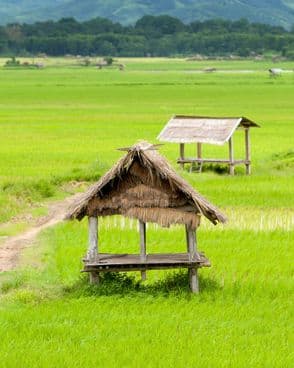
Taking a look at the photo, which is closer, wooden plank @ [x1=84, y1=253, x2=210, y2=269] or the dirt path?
wooden plank @ [x1=84, y1=253, x2=210, y2=269]

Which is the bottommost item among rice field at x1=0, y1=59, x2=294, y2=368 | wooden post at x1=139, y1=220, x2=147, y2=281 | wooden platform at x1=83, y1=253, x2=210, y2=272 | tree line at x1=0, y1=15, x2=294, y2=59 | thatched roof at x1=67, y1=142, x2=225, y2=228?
rice field at x1=0, y1=59, x2=294, y2=368

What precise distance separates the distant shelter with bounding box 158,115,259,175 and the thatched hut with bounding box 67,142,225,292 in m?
11.7

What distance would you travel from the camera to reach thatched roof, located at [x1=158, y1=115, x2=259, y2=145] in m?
23.1

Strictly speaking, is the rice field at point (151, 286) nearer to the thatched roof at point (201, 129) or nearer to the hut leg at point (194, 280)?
the hut leg at point (194, 280)

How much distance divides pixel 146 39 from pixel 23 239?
129705 millimetres

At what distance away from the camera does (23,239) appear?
14.4 meters

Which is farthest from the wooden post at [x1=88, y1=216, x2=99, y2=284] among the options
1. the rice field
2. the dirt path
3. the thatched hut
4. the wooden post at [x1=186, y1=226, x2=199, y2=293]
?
the dirt path

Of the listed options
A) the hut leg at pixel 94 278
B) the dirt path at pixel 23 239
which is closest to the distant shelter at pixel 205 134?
the dirt path at pixel 23 239

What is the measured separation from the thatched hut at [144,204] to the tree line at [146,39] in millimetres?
112789

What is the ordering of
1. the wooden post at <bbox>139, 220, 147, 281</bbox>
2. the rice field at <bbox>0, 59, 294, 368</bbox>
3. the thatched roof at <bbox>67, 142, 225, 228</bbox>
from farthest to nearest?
the wooden post at <bbox>139, 220, 147, 281</bbox> < the thatched roof at <bbox>67, 142, 225, 228</bbox> < the rice field at <bbox>0, 59, 294, 368</bbox>

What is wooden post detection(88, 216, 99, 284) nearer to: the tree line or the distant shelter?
the distant shelter

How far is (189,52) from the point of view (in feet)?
455

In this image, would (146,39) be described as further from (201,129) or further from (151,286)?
(151,286)

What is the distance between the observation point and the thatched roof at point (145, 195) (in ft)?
35.4
